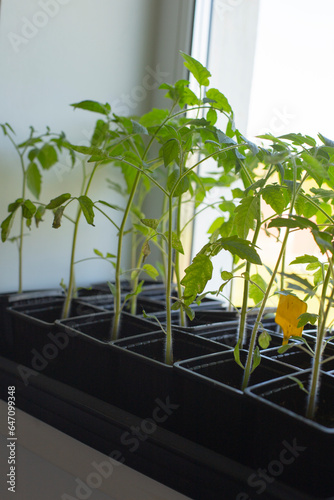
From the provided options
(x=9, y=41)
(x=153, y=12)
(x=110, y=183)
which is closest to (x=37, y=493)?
(x=110, y=183)

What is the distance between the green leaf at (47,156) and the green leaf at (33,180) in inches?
1.4

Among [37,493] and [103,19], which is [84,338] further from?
[103,19]

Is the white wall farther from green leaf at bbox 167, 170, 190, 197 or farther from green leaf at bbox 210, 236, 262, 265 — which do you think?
green leaf at bbox 210, 236, 262, 265

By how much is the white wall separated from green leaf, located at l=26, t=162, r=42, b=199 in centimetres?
11

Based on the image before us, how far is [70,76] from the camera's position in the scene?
1.45 m

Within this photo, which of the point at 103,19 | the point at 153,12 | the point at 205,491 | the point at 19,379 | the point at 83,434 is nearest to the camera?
the point at 205,491

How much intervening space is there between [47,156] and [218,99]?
1.98 ft

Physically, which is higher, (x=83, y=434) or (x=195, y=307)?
(x=195, y=307)

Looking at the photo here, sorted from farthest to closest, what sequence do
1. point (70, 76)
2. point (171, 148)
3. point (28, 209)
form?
1. point (70, 76)
2. point (28, 209)
3. point (171, 148)

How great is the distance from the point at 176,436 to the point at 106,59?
45.9 inches

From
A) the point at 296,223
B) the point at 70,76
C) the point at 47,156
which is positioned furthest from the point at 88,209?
the point at 70,76

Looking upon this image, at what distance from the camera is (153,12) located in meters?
1.62

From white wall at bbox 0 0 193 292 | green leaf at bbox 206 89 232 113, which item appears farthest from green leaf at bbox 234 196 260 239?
white wall at bbox 0 0 193 292

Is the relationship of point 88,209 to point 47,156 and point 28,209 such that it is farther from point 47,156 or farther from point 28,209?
point 47,156
